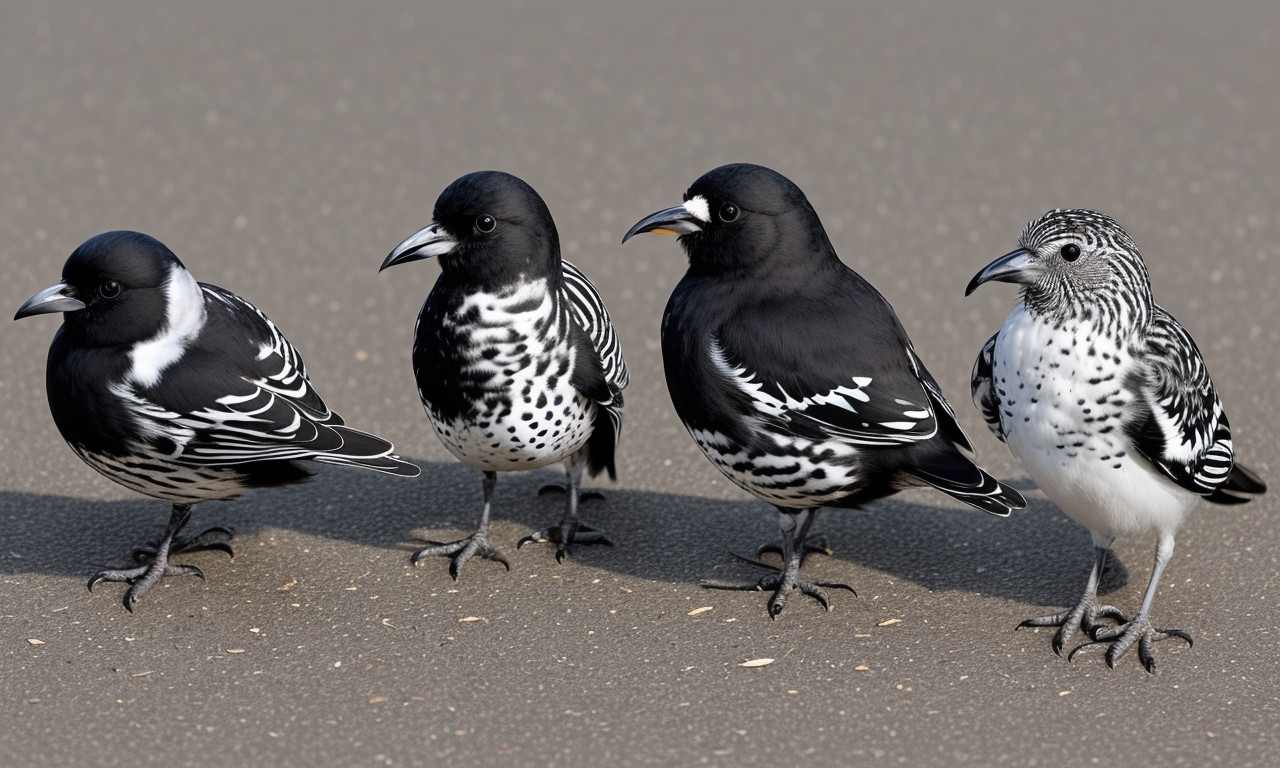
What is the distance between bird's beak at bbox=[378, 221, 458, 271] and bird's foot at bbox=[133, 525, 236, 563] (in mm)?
1517

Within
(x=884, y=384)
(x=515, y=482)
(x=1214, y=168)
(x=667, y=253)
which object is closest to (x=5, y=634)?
(x=515, y=482)

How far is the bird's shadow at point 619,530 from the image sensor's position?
6355 millimetres

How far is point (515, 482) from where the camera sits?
7266mm

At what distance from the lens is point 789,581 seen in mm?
6105

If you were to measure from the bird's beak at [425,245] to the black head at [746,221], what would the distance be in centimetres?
77

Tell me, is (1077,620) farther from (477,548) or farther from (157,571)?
(157,571)

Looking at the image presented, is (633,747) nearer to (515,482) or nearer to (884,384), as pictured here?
(884,384)

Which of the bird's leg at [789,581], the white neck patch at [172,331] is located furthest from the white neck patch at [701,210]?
the white neck patch at [172,331]

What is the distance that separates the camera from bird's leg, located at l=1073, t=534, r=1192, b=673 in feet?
18.6

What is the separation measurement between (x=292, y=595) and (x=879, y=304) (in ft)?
8.67

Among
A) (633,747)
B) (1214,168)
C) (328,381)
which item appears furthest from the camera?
(1214,168)

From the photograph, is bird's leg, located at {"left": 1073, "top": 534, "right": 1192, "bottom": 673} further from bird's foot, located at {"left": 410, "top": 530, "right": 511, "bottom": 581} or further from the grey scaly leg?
bird's foot, located at {"left": 410, "top": 530, "right": 511, "bottom": 581}

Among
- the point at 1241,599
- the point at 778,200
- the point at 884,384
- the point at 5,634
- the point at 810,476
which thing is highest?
the point at 778,200

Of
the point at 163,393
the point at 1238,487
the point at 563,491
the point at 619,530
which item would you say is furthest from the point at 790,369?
the point at 163,393
